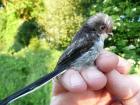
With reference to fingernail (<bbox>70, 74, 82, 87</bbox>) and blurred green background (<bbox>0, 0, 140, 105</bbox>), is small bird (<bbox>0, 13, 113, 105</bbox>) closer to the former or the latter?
fingernail (<bbox>70, 74, 82, 87</bbox>)

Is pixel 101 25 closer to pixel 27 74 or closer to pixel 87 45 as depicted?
pixel 87 45

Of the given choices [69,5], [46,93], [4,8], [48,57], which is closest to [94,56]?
[46,93]

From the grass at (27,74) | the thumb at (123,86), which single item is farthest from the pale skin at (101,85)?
the grass at (27,74)

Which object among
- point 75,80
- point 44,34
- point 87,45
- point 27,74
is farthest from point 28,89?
point 44,34

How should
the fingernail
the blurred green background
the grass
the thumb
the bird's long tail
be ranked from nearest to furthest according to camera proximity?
1. the bird's long tail
2. the fingernail
3. the thumb
4. the grass
5. the blurred green background

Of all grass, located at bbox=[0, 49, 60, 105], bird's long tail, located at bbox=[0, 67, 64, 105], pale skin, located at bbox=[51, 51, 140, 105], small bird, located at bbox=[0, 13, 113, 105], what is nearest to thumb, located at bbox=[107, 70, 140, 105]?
pale skin, located at bbox=[51, 51, 140, 105]

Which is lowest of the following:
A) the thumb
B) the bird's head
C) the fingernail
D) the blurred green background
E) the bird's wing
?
the blurred green background
